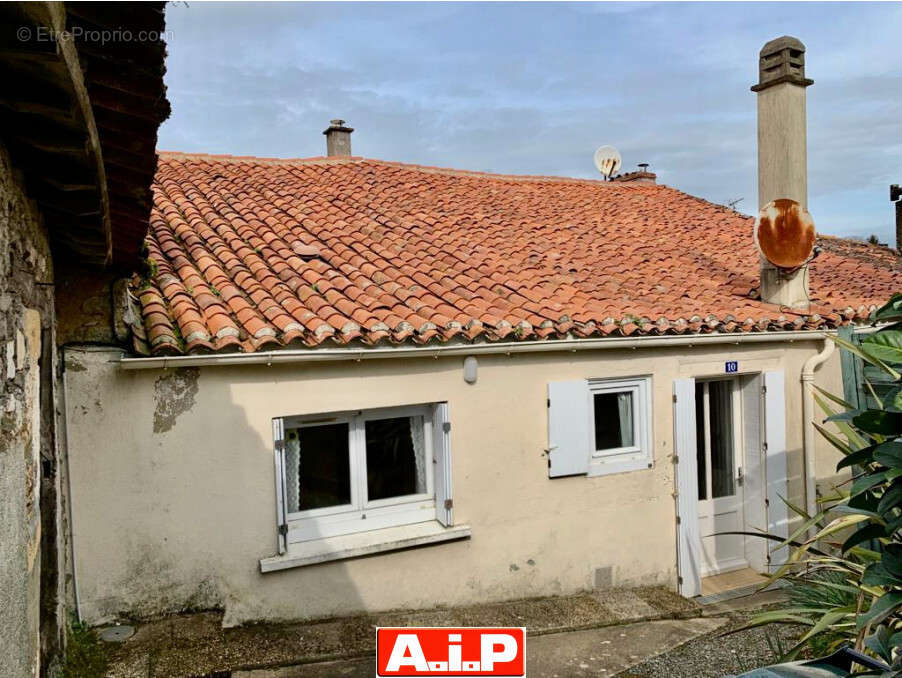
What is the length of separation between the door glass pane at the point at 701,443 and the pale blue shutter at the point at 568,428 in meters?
2.11

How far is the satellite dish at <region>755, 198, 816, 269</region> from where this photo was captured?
8078 millimetres

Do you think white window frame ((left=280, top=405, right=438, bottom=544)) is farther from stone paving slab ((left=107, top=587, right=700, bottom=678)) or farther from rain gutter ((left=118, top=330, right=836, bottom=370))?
stone paving slab ((left=107, top=587, right=700, bottom=678))

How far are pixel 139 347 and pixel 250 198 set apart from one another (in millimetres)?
4466

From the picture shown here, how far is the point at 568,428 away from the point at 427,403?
4.89 ft

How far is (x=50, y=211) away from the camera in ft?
11.5

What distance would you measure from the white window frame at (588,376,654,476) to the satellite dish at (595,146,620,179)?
863 cm

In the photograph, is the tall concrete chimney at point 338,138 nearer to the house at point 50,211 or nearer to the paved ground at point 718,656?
the house at point 50,211

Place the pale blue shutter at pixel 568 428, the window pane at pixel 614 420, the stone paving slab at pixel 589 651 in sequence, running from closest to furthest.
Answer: the stone paving slab at pixel 589 651
the pale blue shutter at pixel 568 428
the window pane at pixel 614 420

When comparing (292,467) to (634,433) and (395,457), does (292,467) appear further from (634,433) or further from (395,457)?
(634,433)

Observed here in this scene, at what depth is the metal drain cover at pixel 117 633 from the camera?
482cm

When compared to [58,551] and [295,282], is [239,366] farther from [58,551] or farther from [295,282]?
[58,551]

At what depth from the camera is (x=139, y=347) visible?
4.93m

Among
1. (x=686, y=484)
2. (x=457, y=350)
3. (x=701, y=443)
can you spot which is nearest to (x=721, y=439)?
(x=701, y=443)

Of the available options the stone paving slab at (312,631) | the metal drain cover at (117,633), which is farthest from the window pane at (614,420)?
the metal drain cover at (117,633)
